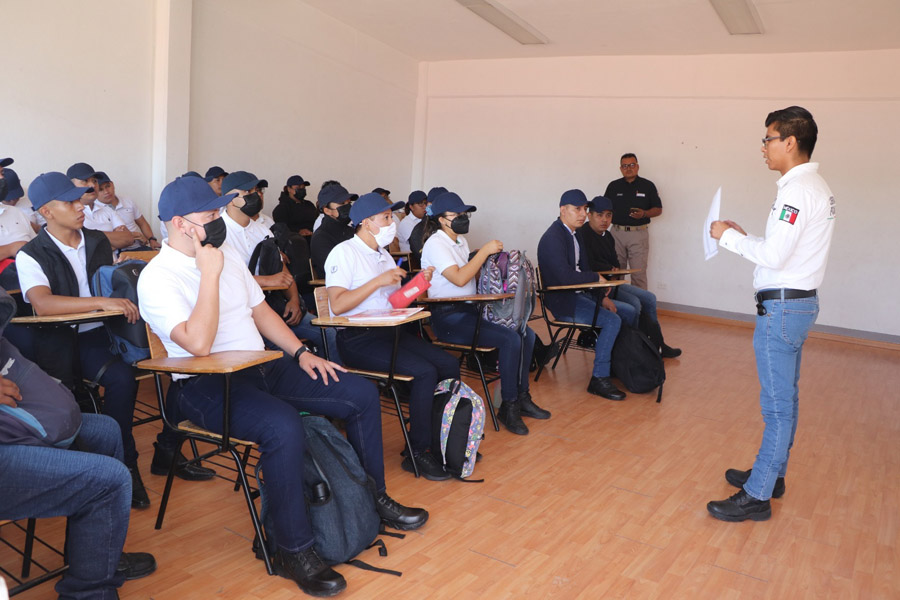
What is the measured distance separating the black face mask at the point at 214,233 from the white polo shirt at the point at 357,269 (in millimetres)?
887

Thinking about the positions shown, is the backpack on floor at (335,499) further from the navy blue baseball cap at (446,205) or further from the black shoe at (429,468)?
the navy blue baseball cap at (446,205)

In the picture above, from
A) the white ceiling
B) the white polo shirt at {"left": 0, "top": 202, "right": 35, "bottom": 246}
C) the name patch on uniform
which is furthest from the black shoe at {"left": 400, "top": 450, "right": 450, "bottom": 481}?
the white ceiling

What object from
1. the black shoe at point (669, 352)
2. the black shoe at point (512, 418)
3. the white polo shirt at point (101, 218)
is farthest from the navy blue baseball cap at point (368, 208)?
the black shoe at point (669, 352)

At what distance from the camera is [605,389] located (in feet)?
15.0

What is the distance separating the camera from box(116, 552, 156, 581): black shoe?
2141 millimetres

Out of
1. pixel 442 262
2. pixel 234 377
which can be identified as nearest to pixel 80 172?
pixel 442 262

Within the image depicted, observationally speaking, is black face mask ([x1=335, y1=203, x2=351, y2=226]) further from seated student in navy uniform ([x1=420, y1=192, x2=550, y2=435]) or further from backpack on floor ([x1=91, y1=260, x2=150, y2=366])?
backpack on floor ([x1=91, y1=260, x2=150, y2=366])

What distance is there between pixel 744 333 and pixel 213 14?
632 centimetres

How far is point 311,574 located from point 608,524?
1.24m

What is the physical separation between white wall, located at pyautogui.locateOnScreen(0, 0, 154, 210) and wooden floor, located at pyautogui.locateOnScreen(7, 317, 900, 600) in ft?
9.20

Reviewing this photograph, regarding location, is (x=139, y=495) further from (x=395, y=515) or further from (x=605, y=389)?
(x=605, y=389)

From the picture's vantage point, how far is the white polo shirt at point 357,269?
3182 millimetres

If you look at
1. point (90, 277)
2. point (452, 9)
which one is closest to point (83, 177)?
point (90, 277)

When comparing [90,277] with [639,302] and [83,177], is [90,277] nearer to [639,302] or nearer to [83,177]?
[83,177]
